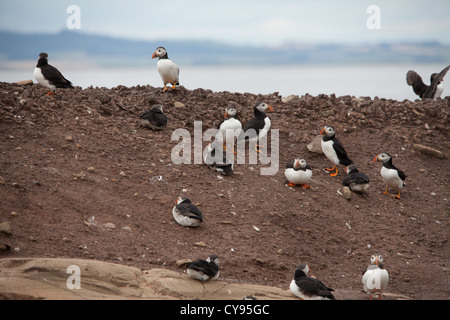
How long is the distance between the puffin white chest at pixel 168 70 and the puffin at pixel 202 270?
20.6 feet

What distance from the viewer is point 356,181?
10.3 metres

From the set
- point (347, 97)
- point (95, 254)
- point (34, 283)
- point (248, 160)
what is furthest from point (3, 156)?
point (347, 97)

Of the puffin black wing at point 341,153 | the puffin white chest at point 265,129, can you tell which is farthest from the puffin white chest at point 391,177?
the puffin white chest at point 265,129

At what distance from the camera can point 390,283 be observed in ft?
26.5

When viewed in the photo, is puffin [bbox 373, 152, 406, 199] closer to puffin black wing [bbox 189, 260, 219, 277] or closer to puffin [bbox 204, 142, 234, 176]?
puffin [bbox 204, 142, 234, 176]

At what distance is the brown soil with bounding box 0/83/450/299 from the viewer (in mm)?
7648

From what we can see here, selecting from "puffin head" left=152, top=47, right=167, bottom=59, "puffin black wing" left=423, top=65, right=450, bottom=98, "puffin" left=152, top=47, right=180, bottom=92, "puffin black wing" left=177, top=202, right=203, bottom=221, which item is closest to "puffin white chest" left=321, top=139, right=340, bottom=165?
"puffin" left=152, top=47, right=180, bottom=92

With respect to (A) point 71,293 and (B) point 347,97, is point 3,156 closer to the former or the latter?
(A) point 71,293

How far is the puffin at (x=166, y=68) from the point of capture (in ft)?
39.9

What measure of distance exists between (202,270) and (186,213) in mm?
1542

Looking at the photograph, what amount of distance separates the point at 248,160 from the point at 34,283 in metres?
5.64

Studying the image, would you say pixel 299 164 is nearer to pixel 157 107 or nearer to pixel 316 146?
pixel 316 146

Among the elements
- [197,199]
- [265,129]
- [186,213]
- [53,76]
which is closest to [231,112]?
[265,129]

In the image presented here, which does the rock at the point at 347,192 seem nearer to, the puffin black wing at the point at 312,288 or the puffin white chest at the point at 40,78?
the puffin black wing at the point at 312,288
